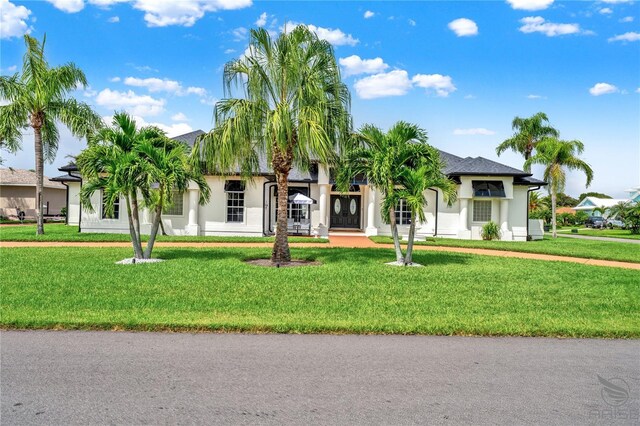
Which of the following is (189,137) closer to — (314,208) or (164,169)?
(314,208)

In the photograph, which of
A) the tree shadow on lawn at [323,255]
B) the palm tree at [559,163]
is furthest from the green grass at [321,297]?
the palm tree at [559,163]

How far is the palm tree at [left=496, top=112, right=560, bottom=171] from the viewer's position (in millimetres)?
36594

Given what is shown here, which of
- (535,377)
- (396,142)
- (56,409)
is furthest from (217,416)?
(396,142)

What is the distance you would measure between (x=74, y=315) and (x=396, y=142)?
374 inches

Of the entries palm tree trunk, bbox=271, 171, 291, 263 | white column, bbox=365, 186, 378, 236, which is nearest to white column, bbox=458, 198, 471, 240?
white column, bbox=365, 186, 378, 236

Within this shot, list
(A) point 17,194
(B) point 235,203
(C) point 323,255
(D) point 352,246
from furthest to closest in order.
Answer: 1. (A) point 17,194
2. (B) point 235,203
3. (D) point 352,246
4. (C) point 323,255

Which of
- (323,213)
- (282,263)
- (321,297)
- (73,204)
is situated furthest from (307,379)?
(73,204)

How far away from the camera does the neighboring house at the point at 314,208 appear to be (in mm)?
22750

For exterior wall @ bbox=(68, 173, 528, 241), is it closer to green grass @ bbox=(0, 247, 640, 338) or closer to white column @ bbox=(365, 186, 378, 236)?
white column @ bbox=(365, 186, 378, 236)

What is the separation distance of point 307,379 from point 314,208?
1907 cm

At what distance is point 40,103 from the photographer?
20.4m

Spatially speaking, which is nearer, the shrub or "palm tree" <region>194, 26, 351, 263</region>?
"palm tree" <region>194, 26, 351, 263</region>

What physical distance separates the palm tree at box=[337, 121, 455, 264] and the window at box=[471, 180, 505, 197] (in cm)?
1012

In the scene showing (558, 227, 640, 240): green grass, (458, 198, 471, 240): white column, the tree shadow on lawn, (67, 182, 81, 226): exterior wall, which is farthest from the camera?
(558, 227, 640, 240): green grass
